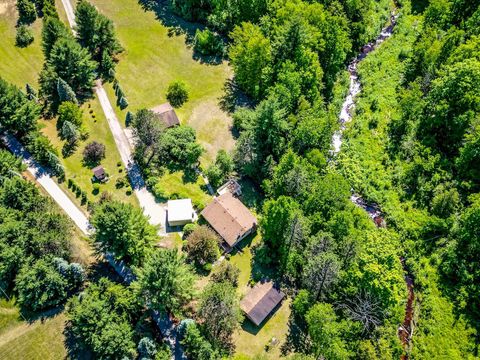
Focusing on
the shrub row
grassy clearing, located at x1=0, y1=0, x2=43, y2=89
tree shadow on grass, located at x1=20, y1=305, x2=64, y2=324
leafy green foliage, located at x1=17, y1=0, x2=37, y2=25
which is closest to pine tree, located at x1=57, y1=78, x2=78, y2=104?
grassy clearing, located at x1=0, y1=0, x2=43, y2=89

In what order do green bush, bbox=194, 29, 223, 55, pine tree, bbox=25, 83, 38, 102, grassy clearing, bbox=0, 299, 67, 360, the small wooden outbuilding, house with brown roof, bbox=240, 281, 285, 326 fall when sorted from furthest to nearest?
1. green bush, bbox=194, 29, 223, 55
2. pine tree, bbox=25, 83, 38, 102
3. the small wooden outbuilding
4. house with brown roof, bbox=240, 281, 285, 326
5. grassy clearing, bbox=0, 299, 67, 360

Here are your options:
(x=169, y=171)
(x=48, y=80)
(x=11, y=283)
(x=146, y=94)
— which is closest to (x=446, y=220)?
(x=169, y=171)

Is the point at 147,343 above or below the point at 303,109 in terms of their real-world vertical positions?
below

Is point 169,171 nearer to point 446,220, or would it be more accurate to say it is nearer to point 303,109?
point 303,109

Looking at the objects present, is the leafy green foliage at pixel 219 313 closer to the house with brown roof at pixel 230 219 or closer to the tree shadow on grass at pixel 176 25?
the house with brown roof at pixel 230 219

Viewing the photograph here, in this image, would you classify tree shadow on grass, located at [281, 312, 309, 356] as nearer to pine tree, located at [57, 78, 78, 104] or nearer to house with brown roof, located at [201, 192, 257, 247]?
house with brown roof, located at [201, 192, 257, 247]

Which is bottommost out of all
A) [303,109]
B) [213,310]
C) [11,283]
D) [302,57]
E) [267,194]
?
[11,283]

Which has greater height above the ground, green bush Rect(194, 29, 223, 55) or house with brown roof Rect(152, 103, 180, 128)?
green bush Rect(194, 29, 223, 55)
